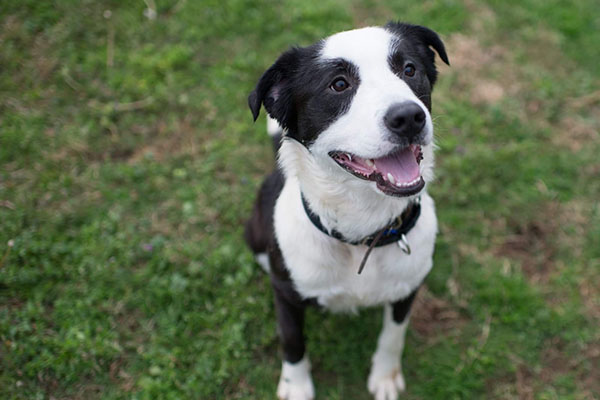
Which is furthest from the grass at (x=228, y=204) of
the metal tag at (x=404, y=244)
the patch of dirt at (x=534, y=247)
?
the metal tag at (x=404, y=244)

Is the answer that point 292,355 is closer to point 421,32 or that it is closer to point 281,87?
point 281,87

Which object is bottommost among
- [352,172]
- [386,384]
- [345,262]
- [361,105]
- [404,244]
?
[386,384]

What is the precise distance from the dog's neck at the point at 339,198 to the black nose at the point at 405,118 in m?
0.34

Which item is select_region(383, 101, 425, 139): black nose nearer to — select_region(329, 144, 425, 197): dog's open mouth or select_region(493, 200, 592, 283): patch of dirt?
select_region(329, 144, 425, 197): dog's open mouth

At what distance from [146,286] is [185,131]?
1321 mm

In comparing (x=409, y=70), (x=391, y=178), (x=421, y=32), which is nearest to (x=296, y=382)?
(x=391, y=178)

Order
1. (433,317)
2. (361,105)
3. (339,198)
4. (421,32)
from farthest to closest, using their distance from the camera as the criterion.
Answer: (433,317)
(421,32)
(339,198)
(361,105)

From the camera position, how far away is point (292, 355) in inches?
111

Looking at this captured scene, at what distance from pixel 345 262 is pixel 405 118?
832mm

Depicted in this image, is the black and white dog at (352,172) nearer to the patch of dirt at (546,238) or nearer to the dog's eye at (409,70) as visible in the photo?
the dog's eye at (409,70)

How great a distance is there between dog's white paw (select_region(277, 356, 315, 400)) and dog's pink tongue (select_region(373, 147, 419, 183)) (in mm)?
1327

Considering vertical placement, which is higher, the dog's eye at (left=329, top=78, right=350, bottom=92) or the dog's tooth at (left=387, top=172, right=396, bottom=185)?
the dog's eye at (left=329, top=78, right=350, bottom=92)

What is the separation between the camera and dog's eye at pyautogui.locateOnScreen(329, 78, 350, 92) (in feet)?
6.93

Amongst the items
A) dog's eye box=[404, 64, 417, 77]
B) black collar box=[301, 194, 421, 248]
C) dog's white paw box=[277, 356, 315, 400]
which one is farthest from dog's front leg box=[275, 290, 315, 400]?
dog's eye box=[404, 64, 417, 77]
